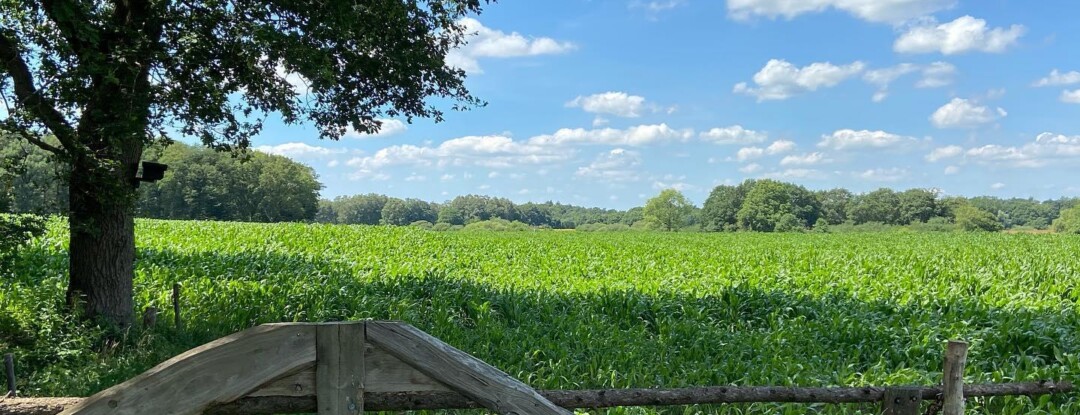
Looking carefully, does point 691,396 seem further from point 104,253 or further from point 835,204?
point 835,204

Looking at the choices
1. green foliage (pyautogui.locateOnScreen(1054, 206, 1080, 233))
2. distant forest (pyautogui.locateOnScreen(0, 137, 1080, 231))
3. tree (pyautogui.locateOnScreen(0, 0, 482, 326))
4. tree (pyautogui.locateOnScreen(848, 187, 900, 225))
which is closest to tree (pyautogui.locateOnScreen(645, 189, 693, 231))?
distant forest (pyautogui.locateOnScreen(0, 137, 1080, 231))

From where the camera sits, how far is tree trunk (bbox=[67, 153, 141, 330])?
7.77m

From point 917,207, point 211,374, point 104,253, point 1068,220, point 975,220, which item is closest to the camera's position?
point 211,374

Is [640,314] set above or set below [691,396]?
below

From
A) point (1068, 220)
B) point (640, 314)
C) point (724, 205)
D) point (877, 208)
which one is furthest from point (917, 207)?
point (640, 314)

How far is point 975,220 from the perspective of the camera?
88375 millimetres

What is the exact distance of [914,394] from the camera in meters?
4.26

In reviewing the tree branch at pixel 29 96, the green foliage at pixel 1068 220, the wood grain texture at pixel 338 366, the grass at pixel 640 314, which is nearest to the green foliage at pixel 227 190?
the grass at pixel 640 314

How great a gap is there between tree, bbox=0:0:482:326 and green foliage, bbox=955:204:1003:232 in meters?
99.6

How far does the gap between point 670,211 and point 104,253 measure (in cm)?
10857

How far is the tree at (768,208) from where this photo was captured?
297ft

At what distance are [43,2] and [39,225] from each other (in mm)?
2576

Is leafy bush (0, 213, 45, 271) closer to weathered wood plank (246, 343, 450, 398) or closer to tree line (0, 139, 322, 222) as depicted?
weathered wood plank (246, 343, 450, 398)

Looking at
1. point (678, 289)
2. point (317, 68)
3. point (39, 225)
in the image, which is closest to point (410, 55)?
point (317, 68)
